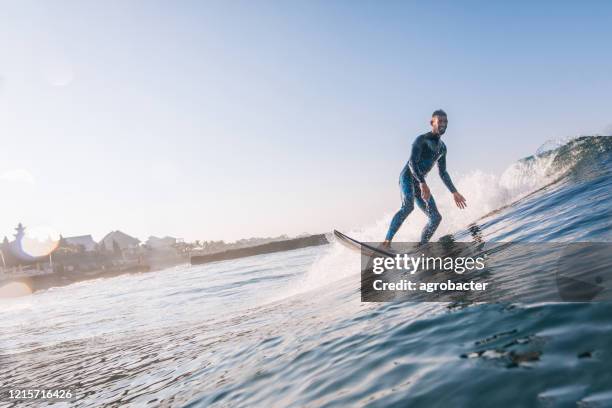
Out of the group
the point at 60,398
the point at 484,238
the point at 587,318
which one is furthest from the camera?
the point at 484,238

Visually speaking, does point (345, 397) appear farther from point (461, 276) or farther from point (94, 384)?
point (94, 384)

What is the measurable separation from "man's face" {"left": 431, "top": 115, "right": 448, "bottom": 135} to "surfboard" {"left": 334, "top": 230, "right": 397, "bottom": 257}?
10.3ft

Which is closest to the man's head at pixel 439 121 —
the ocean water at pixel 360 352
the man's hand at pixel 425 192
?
the man's hand at pixel 425 192

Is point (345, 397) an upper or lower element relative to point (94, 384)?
upper

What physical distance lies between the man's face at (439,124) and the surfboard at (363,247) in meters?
3.13

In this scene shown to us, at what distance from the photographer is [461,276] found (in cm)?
561

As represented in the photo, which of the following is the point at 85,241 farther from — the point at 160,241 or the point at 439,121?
the point at 439,121

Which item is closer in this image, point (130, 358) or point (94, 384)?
point (94, 384)

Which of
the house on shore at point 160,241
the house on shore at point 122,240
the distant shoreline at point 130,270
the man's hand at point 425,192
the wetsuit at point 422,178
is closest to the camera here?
the man's hand at point 425,192

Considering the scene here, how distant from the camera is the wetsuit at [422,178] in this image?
9500mm

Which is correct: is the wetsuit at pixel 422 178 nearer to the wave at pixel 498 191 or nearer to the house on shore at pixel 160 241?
the wave at pixel 498 191

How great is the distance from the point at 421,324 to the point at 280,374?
1551 millimetres

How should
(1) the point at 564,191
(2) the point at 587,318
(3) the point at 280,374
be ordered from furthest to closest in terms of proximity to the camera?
(1) the point at 564,191
(3) the point at 280,374
(2) the point at 587,318

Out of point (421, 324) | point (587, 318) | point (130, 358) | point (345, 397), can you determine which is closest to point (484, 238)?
point (421, 324)
